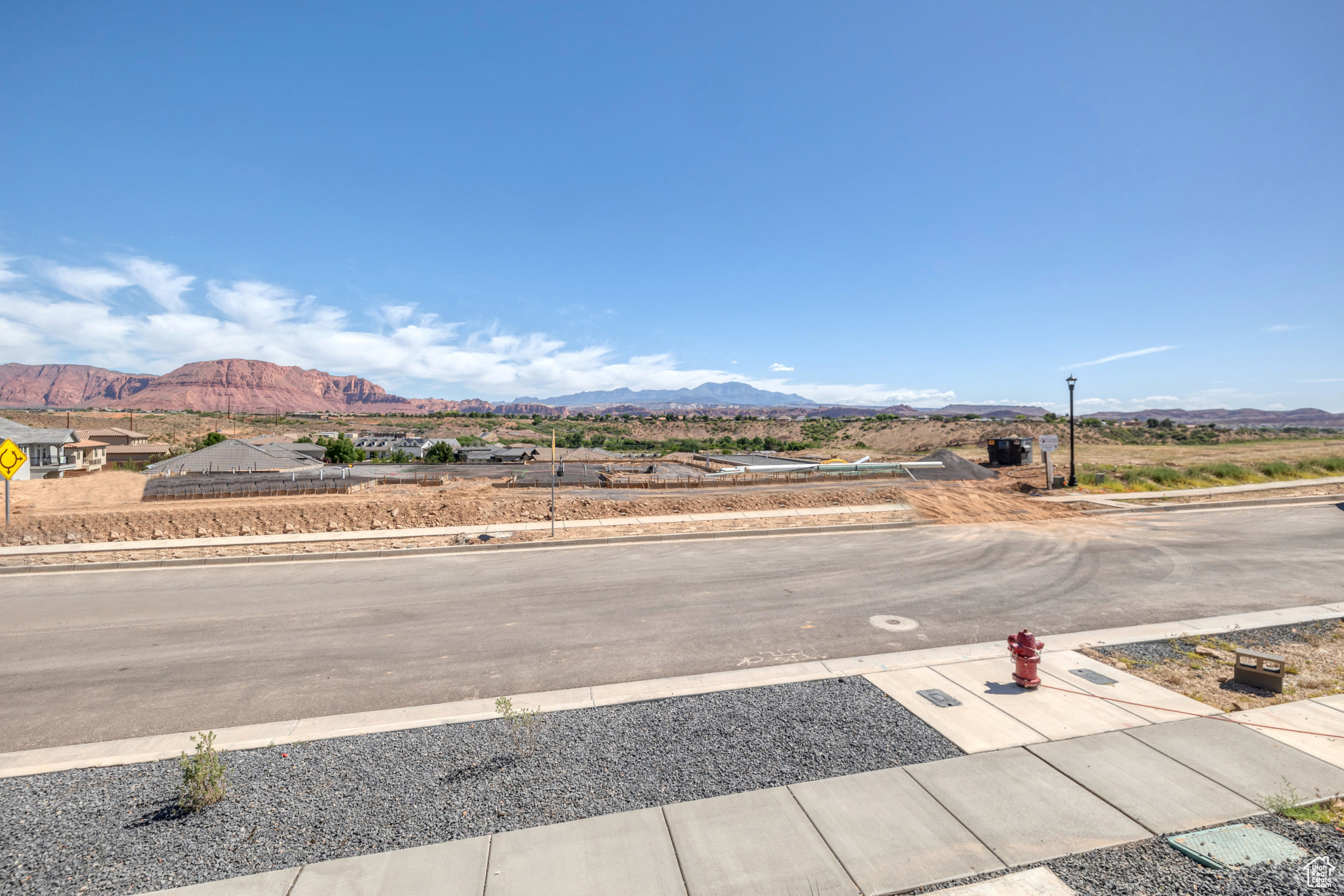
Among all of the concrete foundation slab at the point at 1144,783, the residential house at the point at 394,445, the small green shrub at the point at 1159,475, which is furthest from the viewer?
the residential house at the point at 394,445

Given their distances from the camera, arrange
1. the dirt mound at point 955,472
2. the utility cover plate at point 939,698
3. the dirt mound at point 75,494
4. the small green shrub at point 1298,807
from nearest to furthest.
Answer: the small green shrub at point 1298,807 < the utility cover plate at point 939,698 < the dirt mound at point 75,494 < the dirt mound at point 955,472

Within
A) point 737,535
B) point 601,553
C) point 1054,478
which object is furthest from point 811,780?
point 1054,478

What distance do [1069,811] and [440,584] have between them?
12138 millimetres

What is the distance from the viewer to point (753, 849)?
15.3 ft

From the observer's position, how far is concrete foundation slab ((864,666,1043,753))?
6.27 m

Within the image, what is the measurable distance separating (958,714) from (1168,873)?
2.56 metres

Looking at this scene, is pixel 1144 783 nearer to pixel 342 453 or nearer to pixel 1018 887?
pixel 1018 887

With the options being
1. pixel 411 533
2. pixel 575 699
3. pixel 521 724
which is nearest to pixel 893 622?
pixel 575 699

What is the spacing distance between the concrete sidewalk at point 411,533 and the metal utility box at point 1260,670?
13.8 metres

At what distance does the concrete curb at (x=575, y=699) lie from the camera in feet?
21.0

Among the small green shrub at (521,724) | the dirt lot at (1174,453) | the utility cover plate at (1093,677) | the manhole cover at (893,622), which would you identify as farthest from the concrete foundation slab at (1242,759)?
the dirt lot at (1174,453)

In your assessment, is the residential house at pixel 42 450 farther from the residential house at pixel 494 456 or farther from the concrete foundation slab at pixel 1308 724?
the concrete foundation slab at pixel 1308 724

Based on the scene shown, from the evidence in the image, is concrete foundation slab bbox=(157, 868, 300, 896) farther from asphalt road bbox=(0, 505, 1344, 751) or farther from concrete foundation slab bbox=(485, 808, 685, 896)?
asphalt road bbox=(0, 505, 1344, 751)
